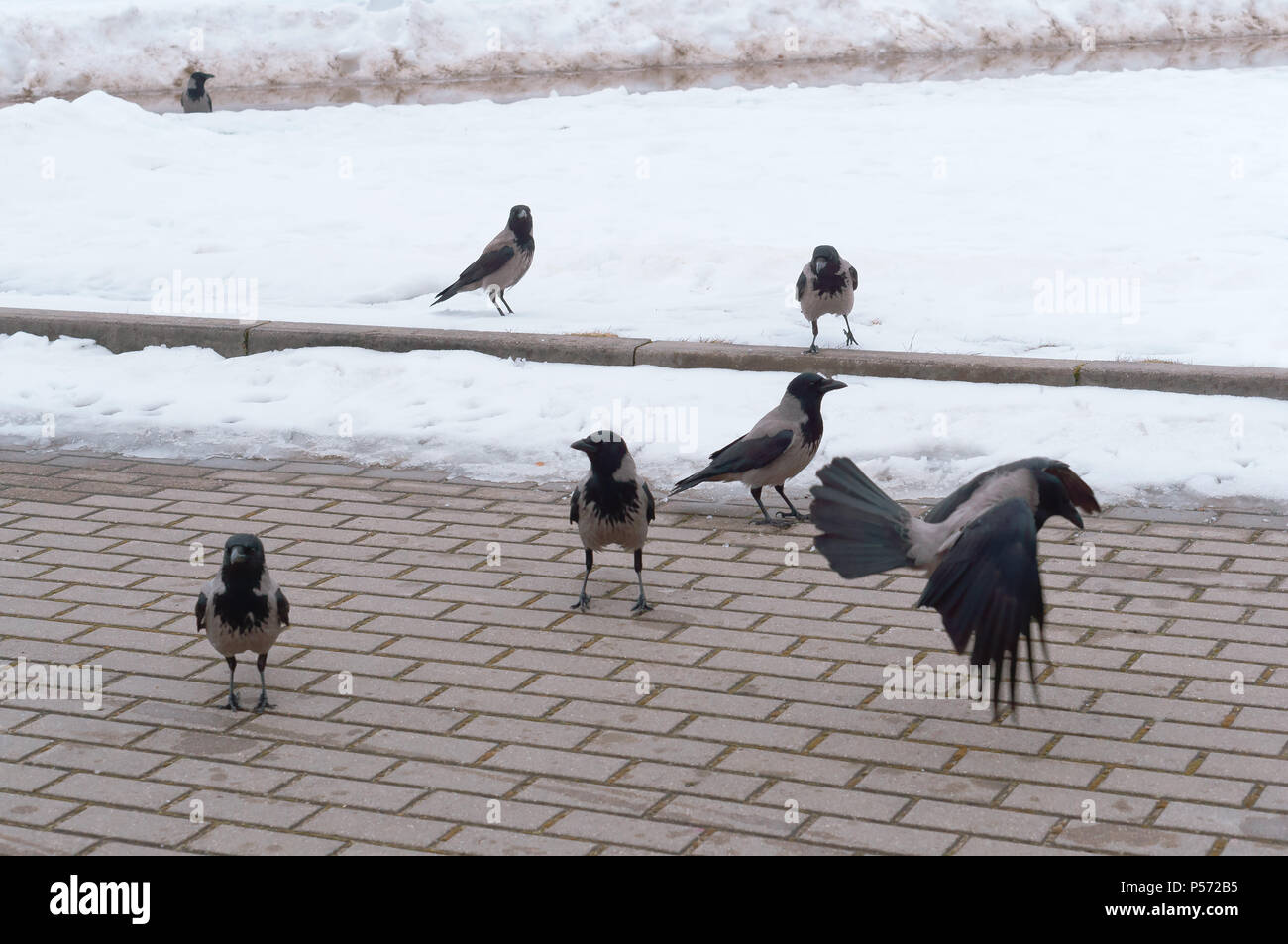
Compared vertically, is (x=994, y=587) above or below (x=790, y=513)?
above

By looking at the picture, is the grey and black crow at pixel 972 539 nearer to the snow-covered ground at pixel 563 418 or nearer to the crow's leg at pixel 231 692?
the snow-covered ground at pixel 563 418

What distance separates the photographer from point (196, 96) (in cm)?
2044

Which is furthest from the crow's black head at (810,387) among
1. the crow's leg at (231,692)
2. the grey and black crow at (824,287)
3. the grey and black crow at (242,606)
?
the crow's leg at (231,692)

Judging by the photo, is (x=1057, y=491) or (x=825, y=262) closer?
(x=1057, y=491)

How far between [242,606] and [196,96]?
16598 millimetres

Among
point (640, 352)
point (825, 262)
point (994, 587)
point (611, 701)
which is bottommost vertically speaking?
point (611, 701)

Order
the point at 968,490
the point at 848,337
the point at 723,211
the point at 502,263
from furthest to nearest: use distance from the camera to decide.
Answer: the point at 723,211
the point at 502,263
the point at 848,337
the point at 968,490

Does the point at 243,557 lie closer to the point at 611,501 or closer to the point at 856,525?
the point at 611,501

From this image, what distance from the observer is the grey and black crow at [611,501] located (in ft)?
20.9

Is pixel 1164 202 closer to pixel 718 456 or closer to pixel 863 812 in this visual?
pixel 718 456

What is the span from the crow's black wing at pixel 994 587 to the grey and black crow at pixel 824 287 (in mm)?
4568

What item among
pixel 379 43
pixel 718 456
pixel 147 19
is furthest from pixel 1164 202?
pixel 147 19

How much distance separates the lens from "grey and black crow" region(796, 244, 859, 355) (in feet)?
31.1

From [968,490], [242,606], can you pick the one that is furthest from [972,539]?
[242,606]
